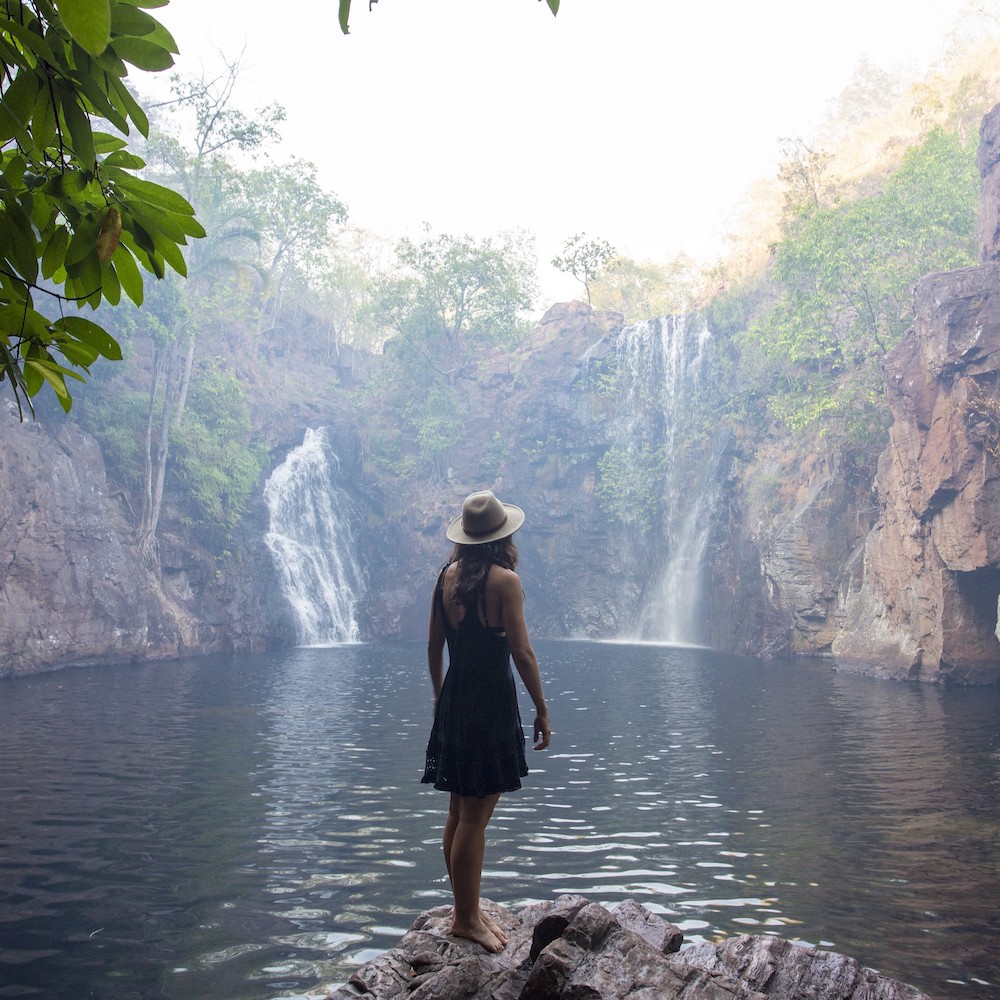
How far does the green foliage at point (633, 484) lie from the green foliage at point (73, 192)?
35862 millimetres

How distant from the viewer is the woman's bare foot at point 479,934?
422 centimetres

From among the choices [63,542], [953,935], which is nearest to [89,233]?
[953,935]

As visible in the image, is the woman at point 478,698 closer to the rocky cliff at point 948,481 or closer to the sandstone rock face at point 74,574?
the rocky cliff at point 948,481

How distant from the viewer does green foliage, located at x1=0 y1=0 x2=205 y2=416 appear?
1.74 meters

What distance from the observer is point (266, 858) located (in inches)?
283

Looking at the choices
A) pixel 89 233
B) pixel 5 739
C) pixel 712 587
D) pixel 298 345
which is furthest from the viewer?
pixel 298 345

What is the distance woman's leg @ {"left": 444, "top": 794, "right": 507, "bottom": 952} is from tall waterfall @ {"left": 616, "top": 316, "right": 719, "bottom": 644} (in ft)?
97.7

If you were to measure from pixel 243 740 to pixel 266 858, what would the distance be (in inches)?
225

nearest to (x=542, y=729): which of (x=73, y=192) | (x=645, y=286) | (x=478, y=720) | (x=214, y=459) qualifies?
(x=478, y=720)

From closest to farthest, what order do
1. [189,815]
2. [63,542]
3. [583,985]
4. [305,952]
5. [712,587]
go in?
[583,985] < [305,952] < [189,815] < [63,542] < [712,587]

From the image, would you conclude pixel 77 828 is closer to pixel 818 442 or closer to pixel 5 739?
pixel 5 739

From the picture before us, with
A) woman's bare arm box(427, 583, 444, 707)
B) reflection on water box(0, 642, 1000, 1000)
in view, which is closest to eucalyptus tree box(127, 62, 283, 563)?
reflection on water box(0, 642, 1000, 1000)

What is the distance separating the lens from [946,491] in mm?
19438

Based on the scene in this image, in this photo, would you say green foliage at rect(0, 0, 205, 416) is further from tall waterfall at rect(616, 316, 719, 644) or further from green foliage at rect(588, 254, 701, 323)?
green foliage at rect(588, 254, 701, 323)
